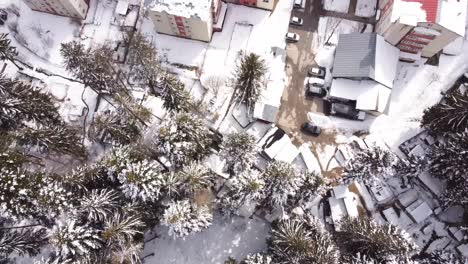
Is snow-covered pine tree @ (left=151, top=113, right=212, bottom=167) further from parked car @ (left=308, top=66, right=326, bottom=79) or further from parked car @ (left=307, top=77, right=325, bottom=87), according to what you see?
parked car @ (left=308, top=66, right=326, bottom=79)

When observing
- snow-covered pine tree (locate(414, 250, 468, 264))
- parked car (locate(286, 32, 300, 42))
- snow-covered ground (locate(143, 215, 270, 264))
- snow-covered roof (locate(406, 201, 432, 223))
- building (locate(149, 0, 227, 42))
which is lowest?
snow-covered ground (locate(143, 215, 270, 264))

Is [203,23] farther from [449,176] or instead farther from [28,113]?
[449,176]

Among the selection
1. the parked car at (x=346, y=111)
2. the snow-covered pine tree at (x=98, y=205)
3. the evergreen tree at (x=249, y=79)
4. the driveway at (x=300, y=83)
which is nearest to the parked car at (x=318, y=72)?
the driveway at (x=300, y=83)

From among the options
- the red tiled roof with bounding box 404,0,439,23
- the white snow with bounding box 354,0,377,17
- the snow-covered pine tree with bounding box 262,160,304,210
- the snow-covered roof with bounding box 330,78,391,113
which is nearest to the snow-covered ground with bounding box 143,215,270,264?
the snow-covered pine tree with bounding box 262,160,304,210

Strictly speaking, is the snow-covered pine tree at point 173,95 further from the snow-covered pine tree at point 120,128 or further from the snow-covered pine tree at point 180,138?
the snow-covered pine tree at point 120,128

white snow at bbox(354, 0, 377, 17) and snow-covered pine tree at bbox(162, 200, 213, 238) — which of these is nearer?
snow-covered pine tree at bbox(162, 200, 213, 238)

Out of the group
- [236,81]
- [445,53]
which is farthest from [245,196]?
[445,53]
